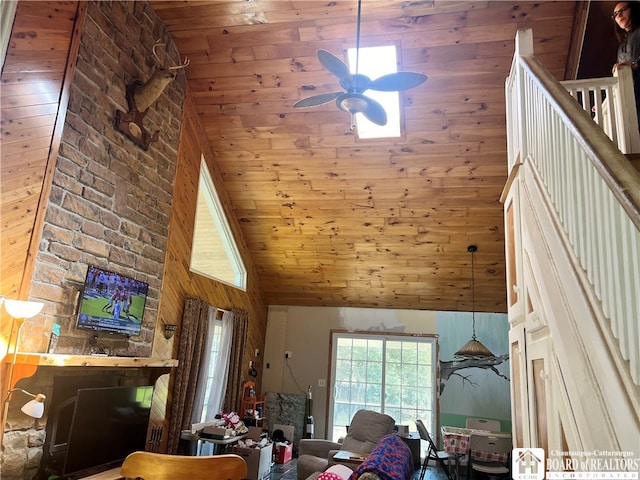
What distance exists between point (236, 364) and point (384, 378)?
269 centimetres

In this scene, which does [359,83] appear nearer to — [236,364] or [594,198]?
[594,198]

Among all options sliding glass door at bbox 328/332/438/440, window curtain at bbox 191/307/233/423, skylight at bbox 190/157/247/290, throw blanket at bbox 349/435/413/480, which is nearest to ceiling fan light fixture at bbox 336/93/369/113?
throw blanket at bbox 349/435/413/480

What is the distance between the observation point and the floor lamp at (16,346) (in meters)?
3.12

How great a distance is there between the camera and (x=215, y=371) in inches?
255

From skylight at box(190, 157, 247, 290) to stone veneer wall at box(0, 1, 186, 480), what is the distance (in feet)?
3.27

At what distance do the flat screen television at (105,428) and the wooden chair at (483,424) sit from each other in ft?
16.1

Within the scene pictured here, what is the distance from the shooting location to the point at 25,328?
3473 millimetres

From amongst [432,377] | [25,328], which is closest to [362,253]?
[432,377]

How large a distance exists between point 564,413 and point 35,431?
3.64 meters

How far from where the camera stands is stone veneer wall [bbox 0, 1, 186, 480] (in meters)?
3.60

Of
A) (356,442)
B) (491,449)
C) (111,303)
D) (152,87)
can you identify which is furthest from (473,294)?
(152,87)

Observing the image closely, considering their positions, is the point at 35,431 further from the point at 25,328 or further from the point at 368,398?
the point at 368,398

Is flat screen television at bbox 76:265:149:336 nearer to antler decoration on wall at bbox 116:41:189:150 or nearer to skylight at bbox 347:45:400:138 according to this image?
antler decoration on wall at bbox 116:41:189:150

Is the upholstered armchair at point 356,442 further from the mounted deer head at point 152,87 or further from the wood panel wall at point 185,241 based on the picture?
the mounted deer head at point 152,87
